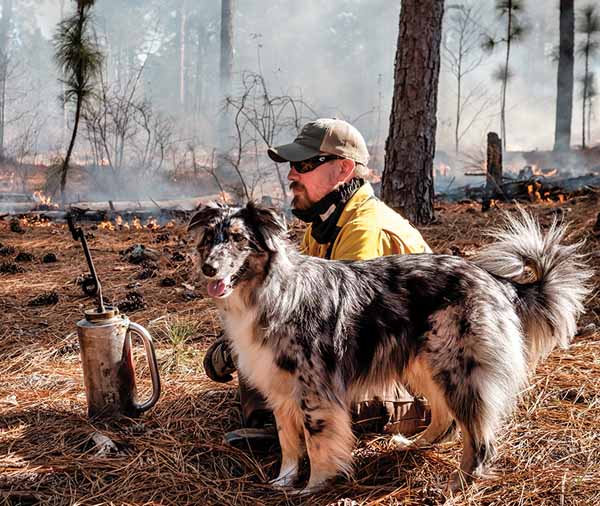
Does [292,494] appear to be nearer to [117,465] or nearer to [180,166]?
[117,465]

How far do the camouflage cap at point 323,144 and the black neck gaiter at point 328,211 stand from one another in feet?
0.55

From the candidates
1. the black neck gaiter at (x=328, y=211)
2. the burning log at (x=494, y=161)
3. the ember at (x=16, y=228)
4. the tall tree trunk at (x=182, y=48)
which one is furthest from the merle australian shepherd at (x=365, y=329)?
the tall tree trunk at (x=182, y=48)

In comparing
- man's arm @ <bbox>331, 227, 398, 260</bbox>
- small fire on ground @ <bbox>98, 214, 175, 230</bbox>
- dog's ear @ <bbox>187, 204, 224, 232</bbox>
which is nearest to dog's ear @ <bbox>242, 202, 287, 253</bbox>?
dog's ear @ <bbox>187, 204, 224, 232</bbox>

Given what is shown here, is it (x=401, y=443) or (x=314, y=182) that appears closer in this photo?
(x=401, y=443)

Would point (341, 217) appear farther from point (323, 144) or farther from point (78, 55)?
point (78, 55)

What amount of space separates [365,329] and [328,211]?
0.82 m

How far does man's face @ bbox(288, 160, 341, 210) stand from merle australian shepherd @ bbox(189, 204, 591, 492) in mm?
583

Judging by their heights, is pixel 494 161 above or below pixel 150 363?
above

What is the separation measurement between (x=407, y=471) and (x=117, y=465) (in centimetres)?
140

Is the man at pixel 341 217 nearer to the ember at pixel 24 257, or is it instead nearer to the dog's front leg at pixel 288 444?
the dog's front leg at pixel 288 444

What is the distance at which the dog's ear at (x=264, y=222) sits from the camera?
2.43 metres

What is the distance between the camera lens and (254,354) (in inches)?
101

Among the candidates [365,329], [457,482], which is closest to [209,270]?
[365,329]

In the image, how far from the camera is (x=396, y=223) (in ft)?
10.4
